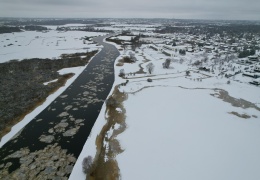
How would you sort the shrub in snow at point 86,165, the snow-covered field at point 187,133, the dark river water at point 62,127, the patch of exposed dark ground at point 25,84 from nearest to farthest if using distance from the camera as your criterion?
the shrub in snow at point 86,165 < the snow-covered field at point 187,133 < the dark river water at point 62,127 < the patch of exposed dark ground at point 25,84

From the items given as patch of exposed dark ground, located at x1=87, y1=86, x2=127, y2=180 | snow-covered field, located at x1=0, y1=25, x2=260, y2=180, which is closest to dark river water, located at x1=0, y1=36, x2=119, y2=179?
snow-covered field, located at x1=0, y1=25, x2=260, y2=180

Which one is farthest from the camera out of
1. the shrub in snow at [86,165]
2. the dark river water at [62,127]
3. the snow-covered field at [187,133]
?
the dark river water at [62,127]

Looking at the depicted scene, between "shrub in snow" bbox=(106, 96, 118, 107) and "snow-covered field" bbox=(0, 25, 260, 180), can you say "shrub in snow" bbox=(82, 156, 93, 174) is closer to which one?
"snow-covered field" bbox=(0, 25, 260, 180)

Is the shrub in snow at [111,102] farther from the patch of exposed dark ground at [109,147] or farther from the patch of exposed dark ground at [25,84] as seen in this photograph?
the patch of exposed dark ground at [25,84]

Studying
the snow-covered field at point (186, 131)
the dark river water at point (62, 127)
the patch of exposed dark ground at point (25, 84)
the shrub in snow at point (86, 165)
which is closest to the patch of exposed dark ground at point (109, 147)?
the shrub in snow at point (86, 165)

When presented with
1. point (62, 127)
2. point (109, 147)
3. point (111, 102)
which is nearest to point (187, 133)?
point (109, 147)

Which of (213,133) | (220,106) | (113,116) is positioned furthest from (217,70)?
(113,116)

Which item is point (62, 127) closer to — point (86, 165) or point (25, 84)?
point (86, 165)
